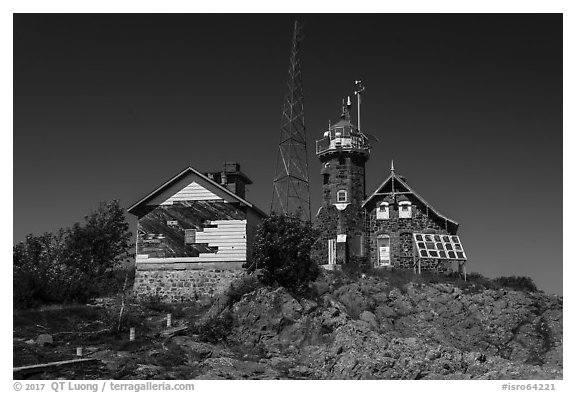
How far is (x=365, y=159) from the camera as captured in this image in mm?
41250

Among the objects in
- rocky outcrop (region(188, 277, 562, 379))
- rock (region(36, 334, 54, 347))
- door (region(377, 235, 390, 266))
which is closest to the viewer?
rock (region(36, 334, 54, 347))

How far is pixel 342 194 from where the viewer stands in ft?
131

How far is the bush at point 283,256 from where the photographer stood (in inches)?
1136

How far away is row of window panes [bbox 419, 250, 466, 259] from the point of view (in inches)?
1430

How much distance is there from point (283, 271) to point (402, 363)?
24.9 feet

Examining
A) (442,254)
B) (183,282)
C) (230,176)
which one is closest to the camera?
(183,282)

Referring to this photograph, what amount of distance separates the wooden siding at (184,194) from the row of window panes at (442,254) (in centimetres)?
1282

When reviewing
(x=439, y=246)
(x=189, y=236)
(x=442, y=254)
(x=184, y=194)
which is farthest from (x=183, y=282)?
(x=439, y=246)

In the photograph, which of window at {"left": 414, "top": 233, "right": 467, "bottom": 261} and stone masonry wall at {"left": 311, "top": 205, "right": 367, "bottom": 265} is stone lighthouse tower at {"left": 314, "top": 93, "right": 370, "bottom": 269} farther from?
window at {"left": 414, "top": 233, "right": 467, "bottom": 261}

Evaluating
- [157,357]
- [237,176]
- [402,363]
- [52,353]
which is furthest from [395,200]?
[52,353]

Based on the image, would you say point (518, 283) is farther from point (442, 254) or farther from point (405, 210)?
point (405, 210)

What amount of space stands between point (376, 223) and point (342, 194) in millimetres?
2901

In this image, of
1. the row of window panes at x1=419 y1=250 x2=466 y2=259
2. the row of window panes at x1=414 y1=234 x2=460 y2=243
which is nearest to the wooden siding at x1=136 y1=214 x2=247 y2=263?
the row of window panes at x1=419 y1=250 x2=466 y2=259
